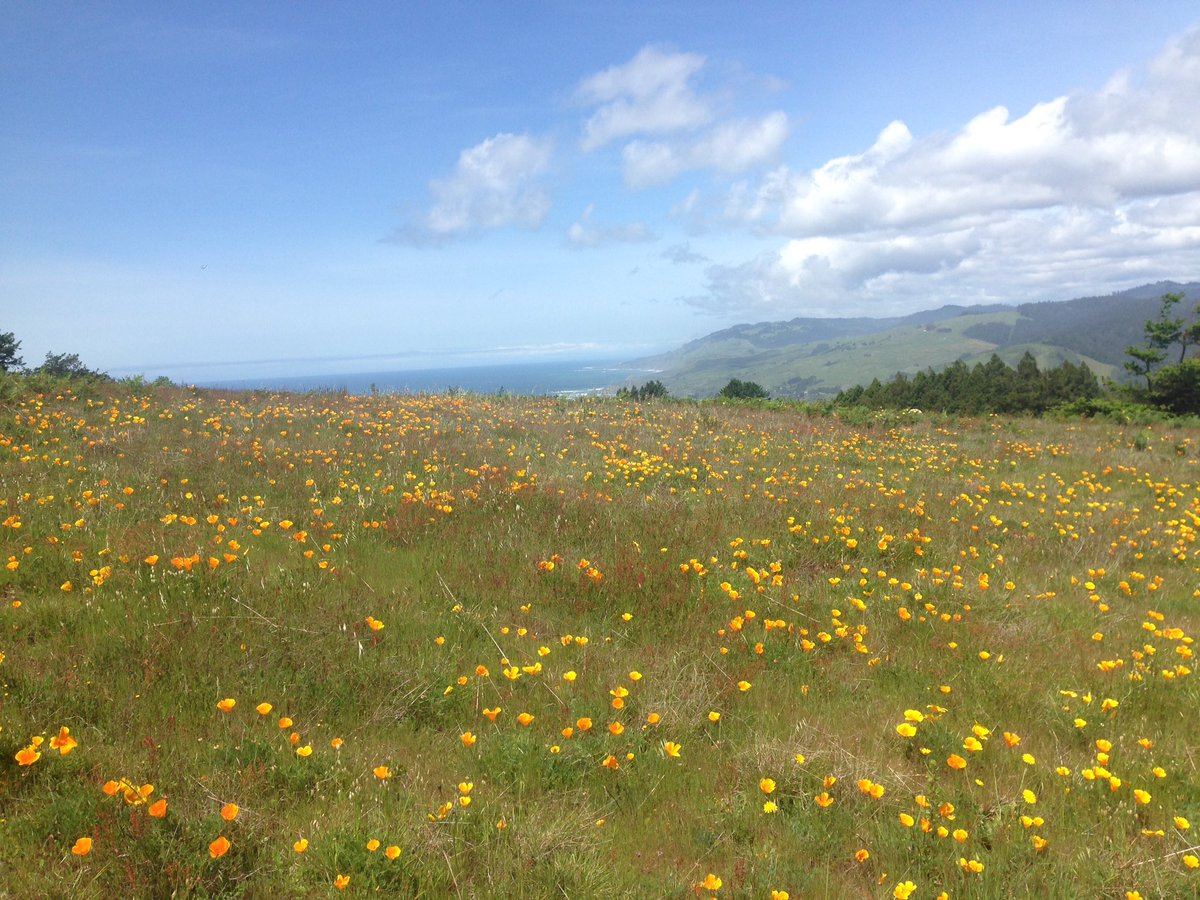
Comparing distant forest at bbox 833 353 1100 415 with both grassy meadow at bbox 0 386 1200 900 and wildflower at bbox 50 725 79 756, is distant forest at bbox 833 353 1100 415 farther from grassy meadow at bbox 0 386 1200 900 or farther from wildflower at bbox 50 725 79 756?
wildflower at bbox 50 725 79 756

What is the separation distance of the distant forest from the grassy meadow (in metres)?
40.9

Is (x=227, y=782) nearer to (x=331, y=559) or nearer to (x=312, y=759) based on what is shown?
(x=312, y=759)

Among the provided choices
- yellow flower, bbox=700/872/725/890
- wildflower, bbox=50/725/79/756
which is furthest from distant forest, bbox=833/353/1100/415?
wildflower, bbox=50/725/79/756

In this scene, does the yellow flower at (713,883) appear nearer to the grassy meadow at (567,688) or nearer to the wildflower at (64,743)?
the grassy meadow at (567,688)

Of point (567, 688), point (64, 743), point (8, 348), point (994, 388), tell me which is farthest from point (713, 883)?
point (994, 388)

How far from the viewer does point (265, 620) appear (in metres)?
4.81

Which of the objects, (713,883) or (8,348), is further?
(8,348)

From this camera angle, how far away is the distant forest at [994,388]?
48.5 meters

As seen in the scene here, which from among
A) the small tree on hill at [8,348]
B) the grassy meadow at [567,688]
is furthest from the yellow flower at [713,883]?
the small tree on hill at [8,348]

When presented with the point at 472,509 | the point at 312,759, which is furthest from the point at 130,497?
the point at 312,759

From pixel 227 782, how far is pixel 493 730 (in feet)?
4.96

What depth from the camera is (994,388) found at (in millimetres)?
53438

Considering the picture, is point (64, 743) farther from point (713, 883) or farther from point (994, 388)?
point (994, 388)

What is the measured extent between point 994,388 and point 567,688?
60.3 meters
